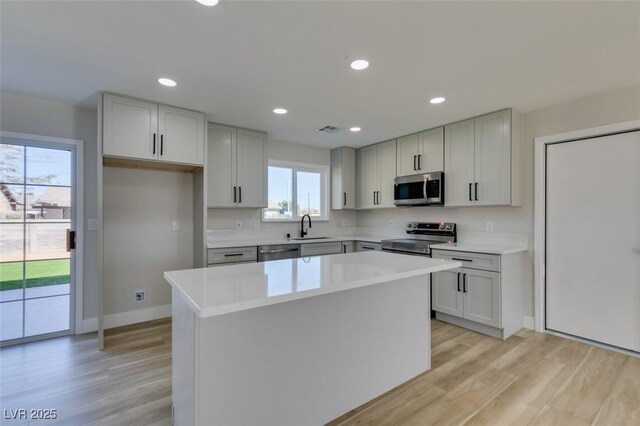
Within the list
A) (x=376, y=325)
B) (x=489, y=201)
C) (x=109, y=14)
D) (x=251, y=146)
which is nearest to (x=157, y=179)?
(x=251, y=146)

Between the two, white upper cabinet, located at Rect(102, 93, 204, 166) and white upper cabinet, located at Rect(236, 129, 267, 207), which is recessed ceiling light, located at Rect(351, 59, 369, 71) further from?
white upper cabinet, located at Rect(236, 129, 267, 207)

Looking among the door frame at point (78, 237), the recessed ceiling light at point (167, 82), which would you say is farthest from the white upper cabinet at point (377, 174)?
the door frame at point (78, 237)

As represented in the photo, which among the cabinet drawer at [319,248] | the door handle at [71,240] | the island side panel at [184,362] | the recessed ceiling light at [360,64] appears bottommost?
the island side panel at [184,362]

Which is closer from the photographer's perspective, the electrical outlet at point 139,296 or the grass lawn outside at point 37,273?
the grass lawn outside at point 37,273

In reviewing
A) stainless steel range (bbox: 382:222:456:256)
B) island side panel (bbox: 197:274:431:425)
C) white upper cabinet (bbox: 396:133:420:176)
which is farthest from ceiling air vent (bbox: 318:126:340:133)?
island side panel (bbox: 197:274:431:425)

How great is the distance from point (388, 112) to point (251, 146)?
6.04 feet

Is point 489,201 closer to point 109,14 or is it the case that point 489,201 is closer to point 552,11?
point 552,11

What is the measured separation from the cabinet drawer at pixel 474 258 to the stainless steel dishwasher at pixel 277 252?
5.70 feet

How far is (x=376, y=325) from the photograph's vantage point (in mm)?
2016

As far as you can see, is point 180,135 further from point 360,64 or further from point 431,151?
point 431,151

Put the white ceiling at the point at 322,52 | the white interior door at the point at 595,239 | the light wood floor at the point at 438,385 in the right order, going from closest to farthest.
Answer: the white ceiling at the point at 322,52 < the light wood floor at the point at 438,385 < the white interior door at the point at 595,239

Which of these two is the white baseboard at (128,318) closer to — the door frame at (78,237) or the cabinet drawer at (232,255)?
the door frame at (78,237)

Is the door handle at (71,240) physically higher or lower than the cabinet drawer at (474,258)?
higher

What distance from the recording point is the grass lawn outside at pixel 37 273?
294cm
